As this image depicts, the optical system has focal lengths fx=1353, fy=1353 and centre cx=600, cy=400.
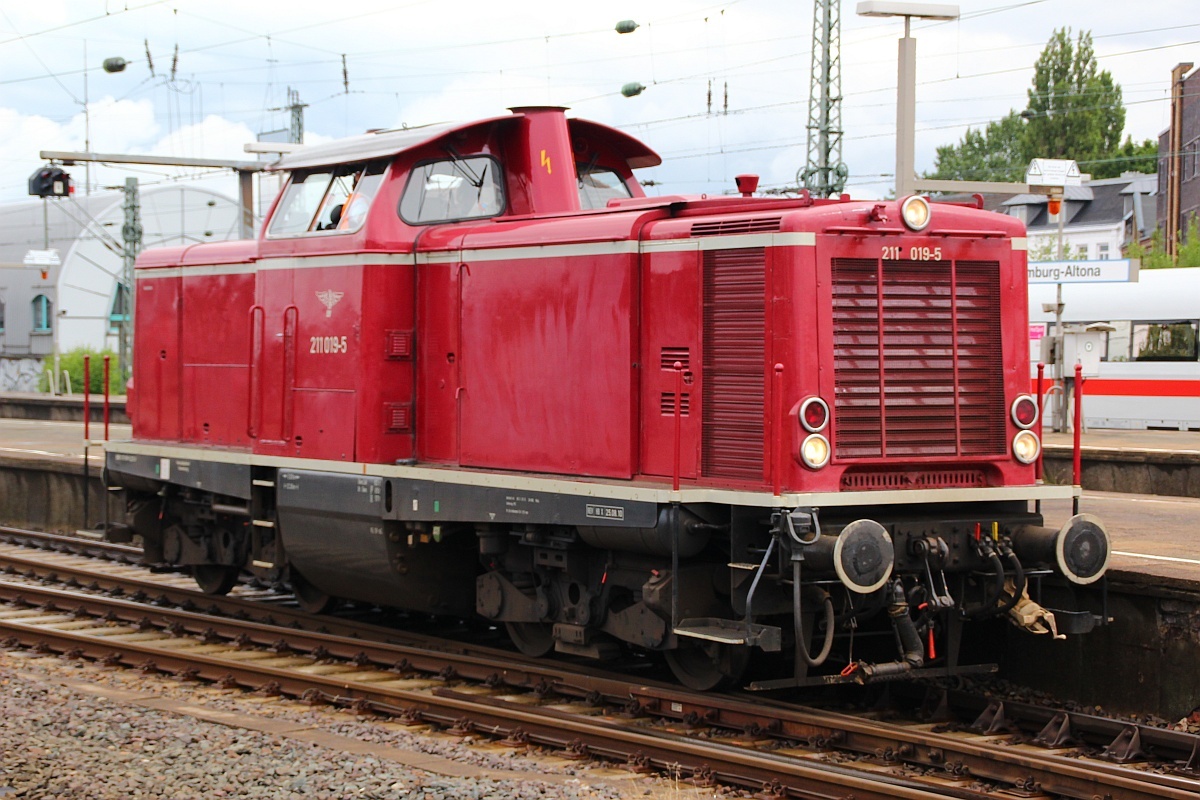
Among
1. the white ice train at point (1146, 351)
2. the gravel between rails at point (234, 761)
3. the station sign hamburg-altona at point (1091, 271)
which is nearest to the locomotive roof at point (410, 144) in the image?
the gravel between rails at point (234, 761)

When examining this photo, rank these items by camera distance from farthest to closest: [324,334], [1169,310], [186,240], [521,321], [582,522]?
1. [186,240]
2. [1169,310]
3. [324,334]
4. [521,321]
5. [582,522]

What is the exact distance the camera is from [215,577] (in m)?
12.7

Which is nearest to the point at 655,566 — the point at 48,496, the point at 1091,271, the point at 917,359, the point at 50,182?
the point at 917,359

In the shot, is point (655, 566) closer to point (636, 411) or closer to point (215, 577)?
point (636, 411)

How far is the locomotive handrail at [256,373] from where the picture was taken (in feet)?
36.1

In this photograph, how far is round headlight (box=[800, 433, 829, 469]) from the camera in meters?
7.49

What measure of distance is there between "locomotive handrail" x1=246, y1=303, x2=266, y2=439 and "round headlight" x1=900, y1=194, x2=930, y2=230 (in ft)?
18.0

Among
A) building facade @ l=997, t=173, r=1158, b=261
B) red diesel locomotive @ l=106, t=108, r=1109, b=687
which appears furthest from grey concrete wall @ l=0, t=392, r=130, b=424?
building facade @ l=997, t=173, r=1158, b=261

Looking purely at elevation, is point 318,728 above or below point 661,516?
below

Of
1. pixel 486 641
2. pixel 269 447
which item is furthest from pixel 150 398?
pixel 486 641

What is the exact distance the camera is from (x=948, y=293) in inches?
320

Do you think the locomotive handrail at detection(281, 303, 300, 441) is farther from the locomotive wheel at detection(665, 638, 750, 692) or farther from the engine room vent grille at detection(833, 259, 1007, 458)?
the engine room vent grille at detection(833, 259, 1007, 458)

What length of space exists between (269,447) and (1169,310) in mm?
→ 20050

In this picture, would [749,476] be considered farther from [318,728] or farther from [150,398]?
[150,398]
